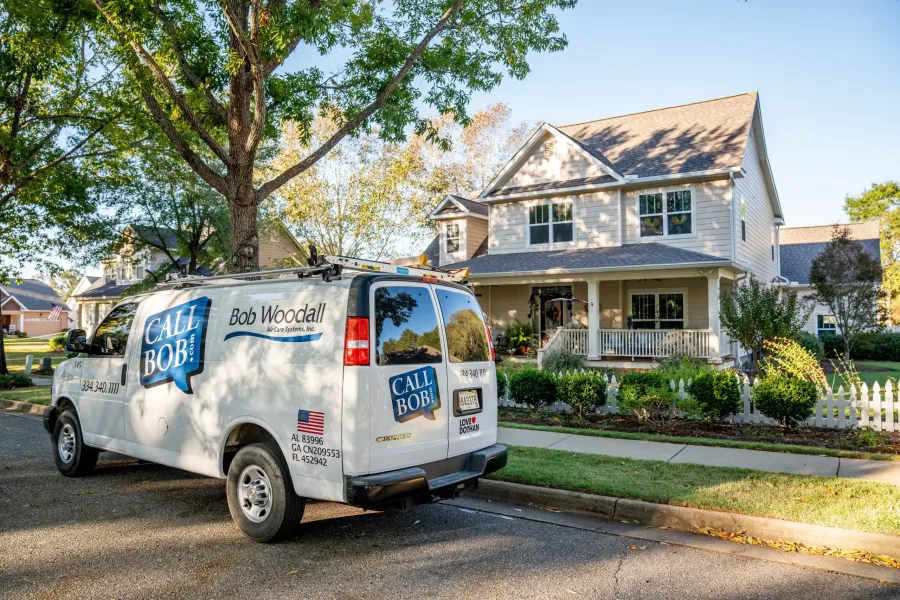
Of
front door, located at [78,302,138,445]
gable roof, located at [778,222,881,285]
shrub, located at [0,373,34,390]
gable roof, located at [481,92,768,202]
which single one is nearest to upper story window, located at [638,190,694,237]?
gable roof, located at [481,92,768,202]

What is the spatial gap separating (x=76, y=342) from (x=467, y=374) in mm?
4878

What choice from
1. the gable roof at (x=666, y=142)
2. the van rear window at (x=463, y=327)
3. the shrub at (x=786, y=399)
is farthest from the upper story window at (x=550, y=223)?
the van rear window at (x=463, y=327)

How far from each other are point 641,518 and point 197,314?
4.61 m

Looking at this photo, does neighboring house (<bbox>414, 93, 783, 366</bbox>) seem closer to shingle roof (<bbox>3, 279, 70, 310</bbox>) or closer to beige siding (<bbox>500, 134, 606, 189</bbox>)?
beige siding (<bbox>500, 134, 606, 189</bbox>)

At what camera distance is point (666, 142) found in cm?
2027

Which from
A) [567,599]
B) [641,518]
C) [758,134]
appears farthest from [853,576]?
[758,134]

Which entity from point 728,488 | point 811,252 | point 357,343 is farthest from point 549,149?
point 811,252

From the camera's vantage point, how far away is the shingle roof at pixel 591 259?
17016 millimetres

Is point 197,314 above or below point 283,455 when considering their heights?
above

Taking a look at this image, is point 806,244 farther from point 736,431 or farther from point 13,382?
point 13,382

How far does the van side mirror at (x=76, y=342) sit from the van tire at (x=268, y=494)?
3.15 meters

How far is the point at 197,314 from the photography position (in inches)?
226

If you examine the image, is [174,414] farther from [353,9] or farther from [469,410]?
[353,9]

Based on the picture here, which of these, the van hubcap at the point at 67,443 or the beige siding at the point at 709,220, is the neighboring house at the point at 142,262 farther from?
the van hubcap at the point at 67,443
